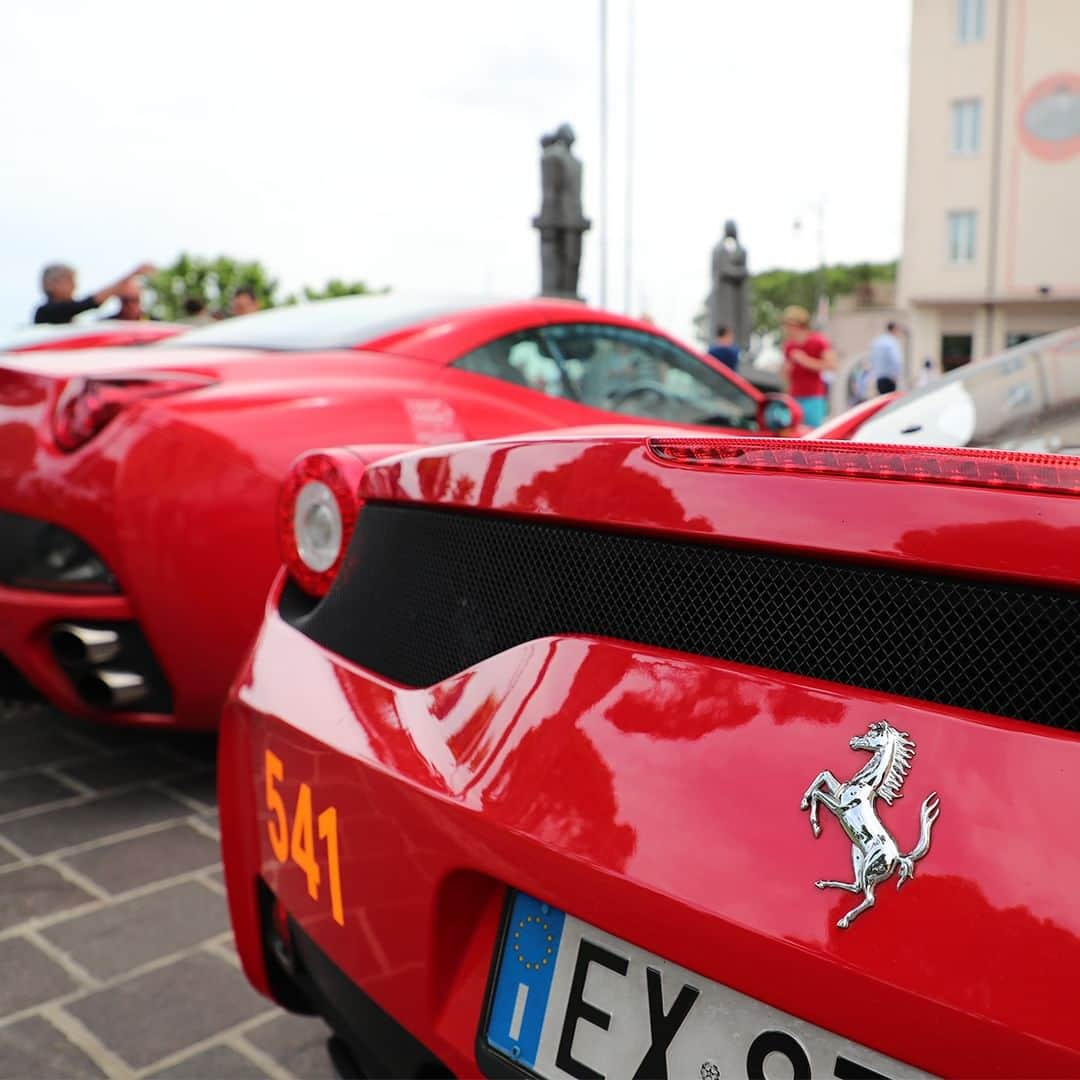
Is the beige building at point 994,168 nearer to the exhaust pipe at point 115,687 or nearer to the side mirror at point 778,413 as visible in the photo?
the side mirror at point 778,413

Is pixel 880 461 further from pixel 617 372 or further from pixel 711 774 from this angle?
pixel 617 372

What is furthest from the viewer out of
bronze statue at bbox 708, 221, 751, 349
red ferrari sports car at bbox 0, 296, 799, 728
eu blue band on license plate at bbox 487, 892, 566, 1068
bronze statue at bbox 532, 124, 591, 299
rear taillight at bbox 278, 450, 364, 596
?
bronze statue at bbox 708, 221, 751, 349

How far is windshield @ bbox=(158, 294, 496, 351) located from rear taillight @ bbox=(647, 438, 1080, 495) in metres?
2.56

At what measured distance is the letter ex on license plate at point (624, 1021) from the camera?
946 millimetres

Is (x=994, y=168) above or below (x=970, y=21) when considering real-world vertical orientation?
below

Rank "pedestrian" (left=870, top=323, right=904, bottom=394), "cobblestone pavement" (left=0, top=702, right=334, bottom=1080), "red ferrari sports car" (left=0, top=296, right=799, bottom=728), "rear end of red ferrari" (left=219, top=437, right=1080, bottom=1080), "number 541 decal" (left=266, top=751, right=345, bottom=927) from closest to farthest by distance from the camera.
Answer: "rear end of red ferrari" (left=219, top=437, right=1080, bottom=1080), "number 541 decal" (left=266, top=751, right=345, bottom=927), "cobblestone pavement" (left=0, top=702, right=334, bottom=1080), "red ferrari sports car" (left=0, top=296, right=799, bottom=728), "pedestrian" (left=870, top=323, right=904, bottom=394)

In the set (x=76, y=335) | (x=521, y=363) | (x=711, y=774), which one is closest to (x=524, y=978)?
(x=711, y=774)

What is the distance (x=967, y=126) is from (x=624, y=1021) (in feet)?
134

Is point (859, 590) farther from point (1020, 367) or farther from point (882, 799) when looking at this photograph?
point (1020, 367)

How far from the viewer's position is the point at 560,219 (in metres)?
15.9

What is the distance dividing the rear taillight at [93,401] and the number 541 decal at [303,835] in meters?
1.64

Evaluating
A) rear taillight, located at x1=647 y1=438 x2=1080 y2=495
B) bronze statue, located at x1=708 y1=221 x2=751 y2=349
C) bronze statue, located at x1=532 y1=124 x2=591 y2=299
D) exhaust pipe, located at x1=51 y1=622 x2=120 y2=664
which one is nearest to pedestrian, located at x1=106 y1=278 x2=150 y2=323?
exhaust pipe, located at x1=51 y1=622 x2=120 y2=664

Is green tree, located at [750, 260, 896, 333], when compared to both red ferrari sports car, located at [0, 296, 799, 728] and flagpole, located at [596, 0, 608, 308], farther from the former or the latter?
red ferrari sports car, located at [0, 296, 799, 728]

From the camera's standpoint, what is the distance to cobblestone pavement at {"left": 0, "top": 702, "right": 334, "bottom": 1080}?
1958 millimetres
